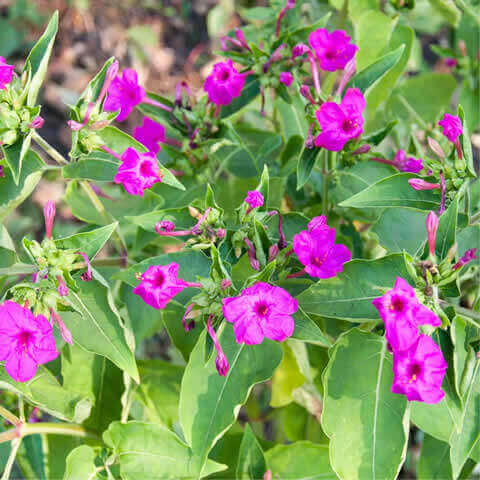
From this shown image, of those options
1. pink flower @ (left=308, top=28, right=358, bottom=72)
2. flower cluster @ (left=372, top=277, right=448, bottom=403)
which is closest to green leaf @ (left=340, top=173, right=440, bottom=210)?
flower cluster @ (left=372, top=277, right=448, bottom=403)

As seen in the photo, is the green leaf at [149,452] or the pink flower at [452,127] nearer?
the pink flower at [452,127]

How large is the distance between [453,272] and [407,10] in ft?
3.85

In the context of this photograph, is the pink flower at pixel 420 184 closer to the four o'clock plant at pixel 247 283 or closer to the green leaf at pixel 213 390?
the four o'clock plant at pixel 247 283

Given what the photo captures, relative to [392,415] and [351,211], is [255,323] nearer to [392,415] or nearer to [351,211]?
[392,415]

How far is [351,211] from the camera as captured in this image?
176 centimetres

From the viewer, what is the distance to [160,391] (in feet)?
5.99

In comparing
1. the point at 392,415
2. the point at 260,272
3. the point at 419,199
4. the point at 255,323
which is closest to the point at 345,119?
the point at 419,199

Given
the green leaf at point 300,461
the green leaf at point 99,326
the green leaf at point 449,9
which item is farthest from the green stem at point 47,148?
the green leaf at point 449,9

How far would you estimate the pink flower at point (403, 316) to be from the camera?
3.55 feet

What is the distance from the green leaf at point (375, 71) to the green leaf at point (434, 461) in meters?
1.03

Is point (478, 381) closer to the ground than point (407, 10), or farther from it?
closer to the ground

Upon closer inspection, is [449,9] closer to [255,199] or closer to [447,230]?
[447,230]

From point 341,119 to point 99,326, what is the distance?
30.2 inches

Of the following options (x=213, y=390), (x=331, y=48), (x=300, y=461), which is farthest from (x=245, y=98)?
(x=300, y=461)
